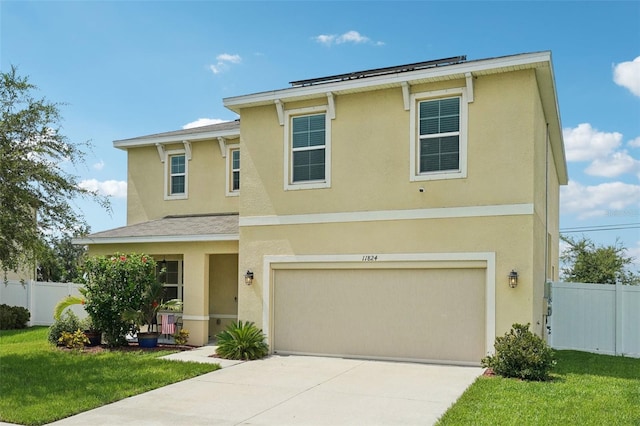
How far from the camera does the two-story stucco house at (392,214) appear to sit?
1150 cm

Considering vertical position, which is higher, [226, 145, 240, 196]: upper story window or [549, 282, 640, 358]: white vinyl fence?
[226, 145, 240, 196]: upper story window

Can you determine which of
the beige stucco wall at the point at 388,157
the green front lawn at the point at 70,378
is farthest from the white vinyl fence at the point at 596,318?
the green front lawn at the point at 70,378

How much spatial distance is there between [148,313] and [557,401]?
9.74m

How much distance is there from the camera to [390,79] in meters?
12.3

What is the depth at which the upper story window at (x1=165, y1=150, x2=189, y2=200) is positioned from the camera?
1830 cm

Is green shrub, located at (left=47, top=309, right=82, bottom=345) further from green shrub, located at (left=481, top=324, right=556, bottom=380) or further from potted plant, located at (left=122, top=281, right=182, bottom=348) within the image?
green shrub, located at (left=481, top=324, right=556, bottom=380)

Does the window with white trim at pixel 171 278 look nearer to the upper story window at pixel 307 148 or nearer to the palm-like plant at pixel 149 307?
the palm-like plant at pixel 149 307

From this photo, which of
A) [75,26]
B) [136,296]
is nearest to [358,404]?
[136,296]

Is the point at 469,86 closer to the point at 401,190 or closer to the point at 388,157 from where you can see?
the point at 388,157

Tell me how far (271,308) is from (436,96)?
617cm

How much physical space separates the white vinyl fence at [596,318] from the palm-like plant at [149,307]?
9855 mm

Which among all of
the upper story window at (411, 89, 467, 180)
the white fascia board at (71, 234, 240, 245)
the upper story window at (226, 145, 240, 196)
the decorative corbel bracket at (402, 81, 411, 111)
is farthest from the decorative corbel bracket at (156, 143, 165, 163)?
the upper story window at (411, 89, 467, 180)

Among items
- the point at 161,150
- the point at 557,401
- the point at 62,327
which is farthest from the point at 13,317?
the point at 557,401

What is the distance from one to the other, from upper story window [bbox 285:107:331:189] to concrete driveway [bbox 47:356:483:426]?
4.25m
